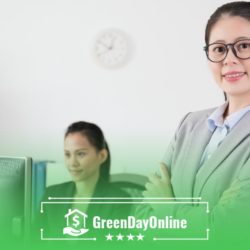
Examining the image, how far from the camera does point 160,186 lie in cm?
164

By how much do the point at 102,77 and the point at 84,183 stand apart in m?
0.38

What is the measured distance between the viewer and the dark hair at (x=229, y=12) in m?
1.53

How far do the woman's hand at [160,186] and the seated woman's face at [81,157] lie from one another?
0.19 m

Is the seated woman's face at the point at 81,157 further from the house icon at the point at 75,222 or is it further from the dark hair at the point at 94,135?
the house icon at the point at 75,222

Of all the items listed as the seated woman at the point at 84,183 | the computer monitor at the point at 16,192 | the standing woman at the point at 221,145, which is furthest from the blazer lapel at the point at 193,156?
the computer monitor at the point at 16,192

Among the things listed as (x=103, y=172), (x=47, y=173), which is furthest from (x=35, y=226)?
(x=103, y=172)

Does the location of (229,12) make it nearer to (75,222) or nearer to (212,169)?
(212,169)

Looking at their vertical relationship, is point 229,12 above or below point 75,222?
above

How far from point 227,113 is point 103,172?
18.6 inches

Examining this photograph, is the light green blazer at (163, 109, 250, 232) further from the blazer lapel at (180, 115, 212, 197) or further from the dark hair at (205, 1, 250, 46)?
the dark hair at (205, 1, 250, 46)

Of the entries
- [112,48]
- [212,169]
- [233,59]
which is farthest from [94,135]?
[233,59]

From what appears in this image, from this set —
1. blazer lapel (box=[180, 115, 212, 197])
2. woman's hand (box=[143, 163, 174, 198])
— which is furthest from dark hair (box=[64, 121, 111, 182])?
blazer lapel (box=[180, 115, 212, 197])

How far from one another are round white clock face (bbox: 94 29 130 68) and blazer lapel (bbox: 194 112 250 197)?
452 millimetres

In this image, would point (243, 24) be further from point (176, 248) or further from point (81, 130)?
point (176, 248)
